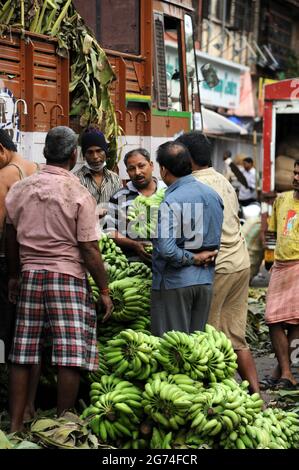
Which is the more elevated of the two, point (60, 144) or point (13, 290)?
point (60, 144)

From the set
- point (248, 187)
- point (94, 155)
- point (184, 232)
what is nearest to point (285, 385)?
point (184, 232)

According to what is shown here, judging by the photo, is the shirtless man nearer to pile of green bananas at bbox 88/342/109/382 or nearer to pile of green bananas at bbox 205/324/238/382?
pile of green bananas at bbox 88/342/109/382

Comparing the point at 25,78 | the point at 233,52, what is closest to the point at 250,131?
the point at 233,52

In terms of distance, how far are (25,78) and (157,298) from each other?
2.52 meters

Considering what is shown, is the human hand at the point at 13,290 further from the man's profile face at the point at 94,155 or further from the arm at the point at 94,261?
the man's profile face at the point at 94,155

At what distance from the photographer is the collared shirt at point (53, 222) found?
622 cm

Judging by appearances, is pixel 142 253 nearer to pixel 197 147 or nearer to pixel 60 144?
pixel 197 147

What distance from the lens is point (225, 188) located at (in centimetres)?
762

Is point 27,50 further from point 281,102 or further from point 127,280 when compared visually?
point 281,102

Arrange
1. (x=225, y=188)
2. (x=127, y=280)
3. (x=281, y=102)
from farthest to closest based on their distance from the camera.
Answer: (x=281, y=102) → (x=225, y=188) → (x=127, y=280)

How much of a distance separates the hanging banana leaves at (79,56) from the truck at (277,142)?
456 centimetres

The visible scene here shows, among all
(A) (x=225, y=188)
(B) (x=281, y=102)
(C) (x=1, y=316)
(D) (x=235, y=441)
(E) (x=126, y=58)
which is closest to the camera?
(D) (x=235, y=441)

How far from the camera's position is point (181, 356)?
605 cm

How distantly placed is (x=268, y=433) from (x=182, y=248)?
1404 mm
